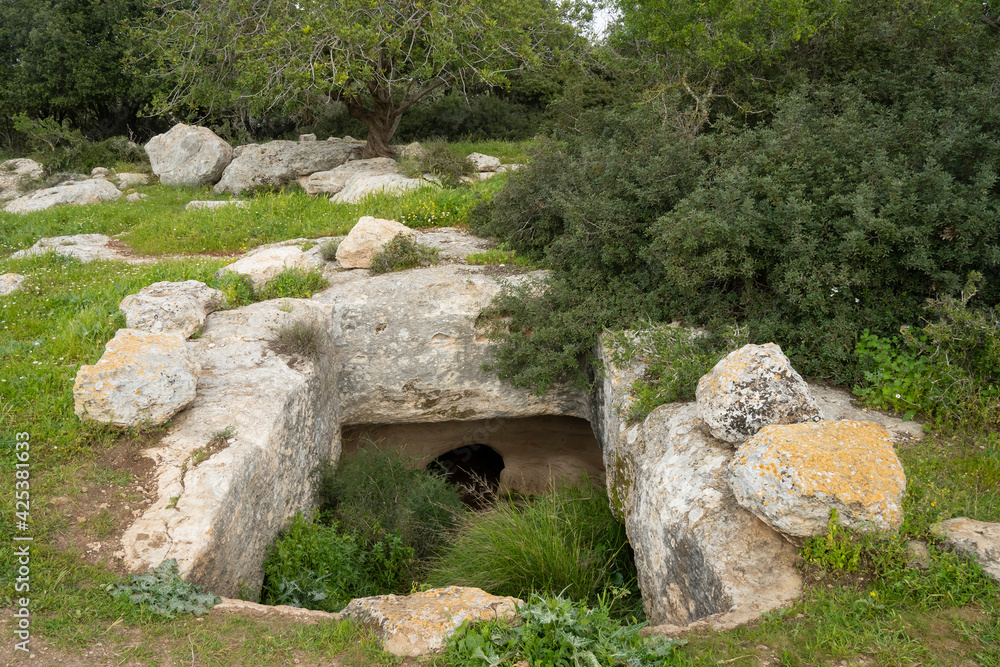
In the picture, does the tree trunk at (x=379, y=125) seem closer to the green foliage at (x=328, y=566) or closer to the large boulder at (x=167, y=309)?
the large boulder at (x=167, y=309)

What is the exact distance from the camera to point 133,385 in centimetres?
496

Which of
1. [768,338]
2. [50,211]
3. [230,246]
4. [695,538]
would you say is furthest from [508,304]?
[50,211]

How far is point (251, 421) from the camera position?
5406 millimetres

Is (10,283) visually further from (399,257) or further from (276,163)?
(276,163)

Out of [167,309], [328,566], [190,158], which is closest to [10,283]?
[167,309]

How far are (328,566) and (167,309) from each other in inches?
113

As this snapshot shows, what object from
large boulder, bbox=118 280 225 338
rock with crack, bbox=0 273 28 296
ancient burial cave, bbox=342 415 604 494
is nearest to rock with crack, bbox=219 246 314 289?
large boulder, bbox=118 280 225 338

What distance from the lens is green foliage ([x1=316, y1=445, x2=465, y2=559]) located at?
658cm

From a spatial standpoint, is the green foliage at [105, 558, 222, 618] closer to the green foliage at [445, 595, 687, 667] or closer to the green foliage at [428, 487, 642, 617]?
the green foliage at [445, 595, 687, 667]

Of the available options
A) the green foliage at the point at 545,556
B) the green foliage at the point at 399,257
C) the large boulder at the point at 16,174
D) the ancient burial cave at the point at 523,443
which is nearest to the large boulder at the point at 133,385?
the green foliage at the point at 545,556

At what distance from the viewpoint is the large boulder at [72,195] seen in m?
13.9

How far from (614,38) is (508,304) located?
5.70 metres

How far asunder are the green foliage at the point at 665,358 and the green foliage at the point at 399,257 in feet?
9.73

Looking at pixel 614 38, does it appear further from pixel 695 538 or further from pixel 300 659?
pixel 300 659
